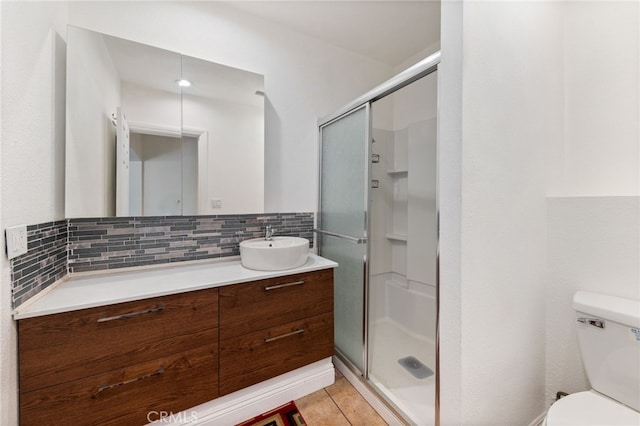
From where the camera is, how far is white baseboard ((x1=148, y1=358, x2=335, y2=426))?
1323 mm

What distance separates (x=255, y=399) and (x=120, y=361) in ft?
2.42

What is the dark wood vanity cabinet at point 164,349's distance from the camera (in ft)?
3.34

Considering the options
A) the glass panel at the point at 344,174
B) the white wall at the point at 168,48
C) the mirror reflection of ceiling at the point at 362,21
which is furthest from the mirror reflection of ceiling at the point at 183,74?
the glass panel at the point at 344,174

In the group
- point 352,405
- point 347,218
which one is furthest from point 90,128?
point 352,405

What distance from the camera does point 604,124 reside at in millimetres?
1321

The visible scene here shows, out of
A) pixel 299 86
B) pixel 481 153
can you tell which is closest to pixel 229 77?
pixel 299 86

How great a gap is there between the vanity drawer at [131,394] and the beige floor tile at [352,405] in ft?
2.43

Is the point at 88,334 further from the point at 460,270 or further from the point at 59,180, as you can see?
the point at 460,270

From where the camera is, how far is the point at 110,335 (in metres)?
1.12

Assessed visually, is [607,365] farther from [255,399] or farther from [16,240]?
[16,240]

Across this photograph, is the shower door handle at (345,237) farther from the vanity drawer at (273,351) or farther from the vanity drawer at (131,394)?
the vanity drawer at (131,394)

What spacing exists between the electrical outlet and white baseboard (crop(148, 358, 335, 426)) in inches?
35.5

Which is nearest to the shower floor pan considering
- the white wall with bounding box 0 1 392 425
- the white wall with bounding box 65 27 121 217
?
the white wall with bounding box 0 1 392 425

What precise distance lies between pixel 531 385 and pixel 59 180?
8.62 feet
